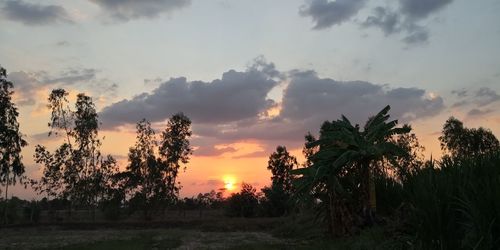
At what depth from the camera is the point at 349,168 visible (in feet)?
62.3

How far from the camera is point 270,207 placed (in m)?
46.0

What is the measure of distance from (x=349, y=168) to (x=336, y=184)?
3.81ft

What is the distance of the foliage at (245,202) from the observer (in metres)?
46.7

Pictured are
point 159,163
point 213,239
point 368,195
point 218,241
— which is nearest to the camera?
point 368,195

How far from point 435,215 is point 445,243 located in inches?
19.4

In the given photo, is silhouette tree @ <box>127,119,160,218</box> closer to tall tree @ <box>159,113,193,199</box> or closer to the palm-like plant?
tall tree @ <box>159,113,193,199</box>

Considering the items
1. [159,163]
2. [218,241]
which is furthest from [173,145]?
[218,241]

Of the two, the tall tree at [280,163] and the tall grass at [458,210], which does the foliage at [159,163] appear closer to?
the tall tree at [280,163]

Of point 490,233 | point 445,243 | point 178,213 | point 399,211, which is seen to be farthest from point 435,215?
point 178,213

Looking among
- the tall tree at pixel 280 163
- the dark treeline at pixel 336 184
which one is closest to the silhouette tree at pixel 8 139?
the dark treeline at pixel 336 184

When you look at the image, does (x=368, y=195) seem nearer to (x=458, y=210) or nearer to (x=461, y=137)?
(x=458, y=210)

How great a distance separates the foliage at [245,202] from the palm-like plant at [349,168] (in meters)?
27.4

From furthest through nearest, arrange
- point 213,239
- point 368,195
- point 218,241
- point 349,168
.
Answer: point 213,239
point 218,241
point 349,168
point 368,195

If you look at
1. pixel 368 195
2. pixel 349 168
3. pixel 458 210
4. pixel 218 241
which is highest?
pixel 349 168
